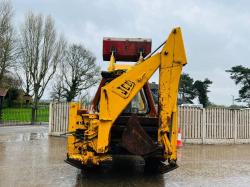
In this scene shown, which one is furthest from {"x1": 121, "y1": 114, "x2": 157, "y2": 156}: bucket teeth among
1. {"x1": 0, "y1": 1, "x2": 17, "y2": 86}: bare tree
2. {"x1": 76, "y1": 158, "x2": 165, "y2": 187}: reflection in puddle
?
{"x1": 0, "y1": 1, "x2": 17, "y2": 86}: bare tree

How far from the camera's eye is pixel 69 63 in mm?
50000

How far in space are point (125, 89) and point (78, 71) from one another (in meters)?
43.2

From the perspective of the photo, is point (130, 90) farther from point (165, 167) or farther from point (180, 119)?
point (180, 119)

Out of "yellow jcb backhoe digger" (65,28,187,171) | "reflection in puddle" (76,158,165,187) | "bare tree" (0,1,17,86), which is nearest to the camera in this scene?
"yellow jcb backhoe digger" (65,28,187,171)

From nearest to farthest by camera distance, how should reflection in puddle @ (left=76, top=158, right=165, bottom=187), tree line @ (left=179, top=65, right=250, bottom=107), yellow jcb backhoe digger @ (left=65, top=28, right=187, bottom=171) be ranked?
yellow jcb backhoe digger @ (left=65, top=28, right=187, bottom=171) → reflection in puddle @ (left=76, top=158, right=165, bottom=187) → tree line @ (left=179, top=65, right=250, bottom=107)

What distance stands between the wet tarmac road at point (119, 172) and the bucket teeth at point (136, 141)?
32.6 inches

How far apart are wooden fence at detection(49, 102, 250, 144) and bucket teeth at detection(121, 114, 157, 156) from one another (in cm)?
962

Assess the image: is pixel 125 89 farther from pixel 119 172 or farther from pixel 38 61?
pixel 38 61

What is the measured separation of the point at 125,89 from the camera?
7090 millimetres

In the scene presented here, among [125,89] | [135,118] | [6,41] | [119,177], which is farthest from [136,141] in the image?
[6,41]

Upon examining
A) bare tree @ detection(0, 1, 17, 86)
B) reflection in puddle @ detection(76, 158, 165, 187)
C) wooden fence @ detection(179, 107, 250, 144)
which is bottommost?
reflection in puddle @ detection(76, 158, 165, 187)

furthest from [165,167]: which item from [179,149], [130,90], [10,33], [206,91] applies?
[206,91]

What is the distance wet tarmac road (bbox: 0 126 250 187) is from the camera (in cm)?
764

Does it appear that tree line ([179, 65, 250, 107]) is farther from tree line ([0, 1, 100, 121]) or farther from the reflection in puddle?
the reflection in puddle
